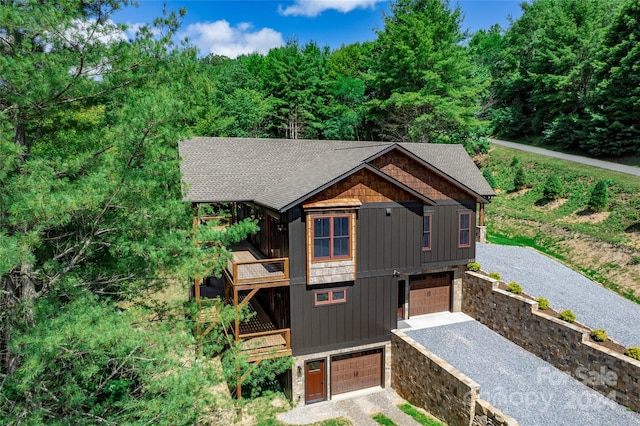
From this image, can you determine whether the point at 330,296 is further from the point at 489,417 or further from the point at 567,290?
the point at 567,290

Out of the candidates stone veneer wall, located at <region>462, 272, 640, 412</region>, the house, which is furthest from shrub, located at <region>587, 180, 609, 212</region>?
the house

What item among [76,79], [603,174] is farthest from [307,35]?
[76,79]

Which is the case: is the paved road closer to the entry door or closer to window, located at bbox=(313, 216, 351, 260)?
window, located at bbox=(313, 216, 351, 260)

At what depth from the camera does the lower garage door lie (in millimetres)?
15094

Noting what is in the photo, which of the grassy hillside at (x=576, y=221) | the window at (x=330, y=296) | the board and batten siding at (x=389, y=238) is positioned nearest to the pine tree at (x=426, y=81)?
the grassy hillside at (x=576, y=221)

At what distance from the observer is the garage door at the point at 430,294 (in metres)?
18.6

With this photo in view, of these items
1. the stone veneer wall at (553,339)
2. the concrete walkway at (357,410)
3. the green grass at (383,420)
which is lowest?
the concrete walkway at (357,410)

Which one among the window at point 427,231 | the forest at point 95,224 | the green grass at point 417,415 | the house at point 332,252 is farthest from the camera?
the window at point 427,231

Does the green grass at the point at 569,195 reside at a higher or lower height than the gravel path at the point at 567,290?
higher

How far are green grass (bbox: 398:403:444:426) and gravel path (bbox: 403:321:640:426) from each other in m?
1.85

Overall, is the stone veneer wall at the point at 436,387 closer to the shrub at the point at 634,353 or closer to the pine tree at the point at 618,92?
the shrub at the point at 634,353

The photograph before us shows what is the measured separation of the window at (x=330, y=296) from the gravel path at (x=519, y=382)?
3677 millimetres

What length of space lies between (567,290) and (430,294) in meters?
6.66

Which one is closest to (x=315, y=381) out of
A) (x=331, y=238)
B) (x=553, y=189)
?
(x=331, y=238)
